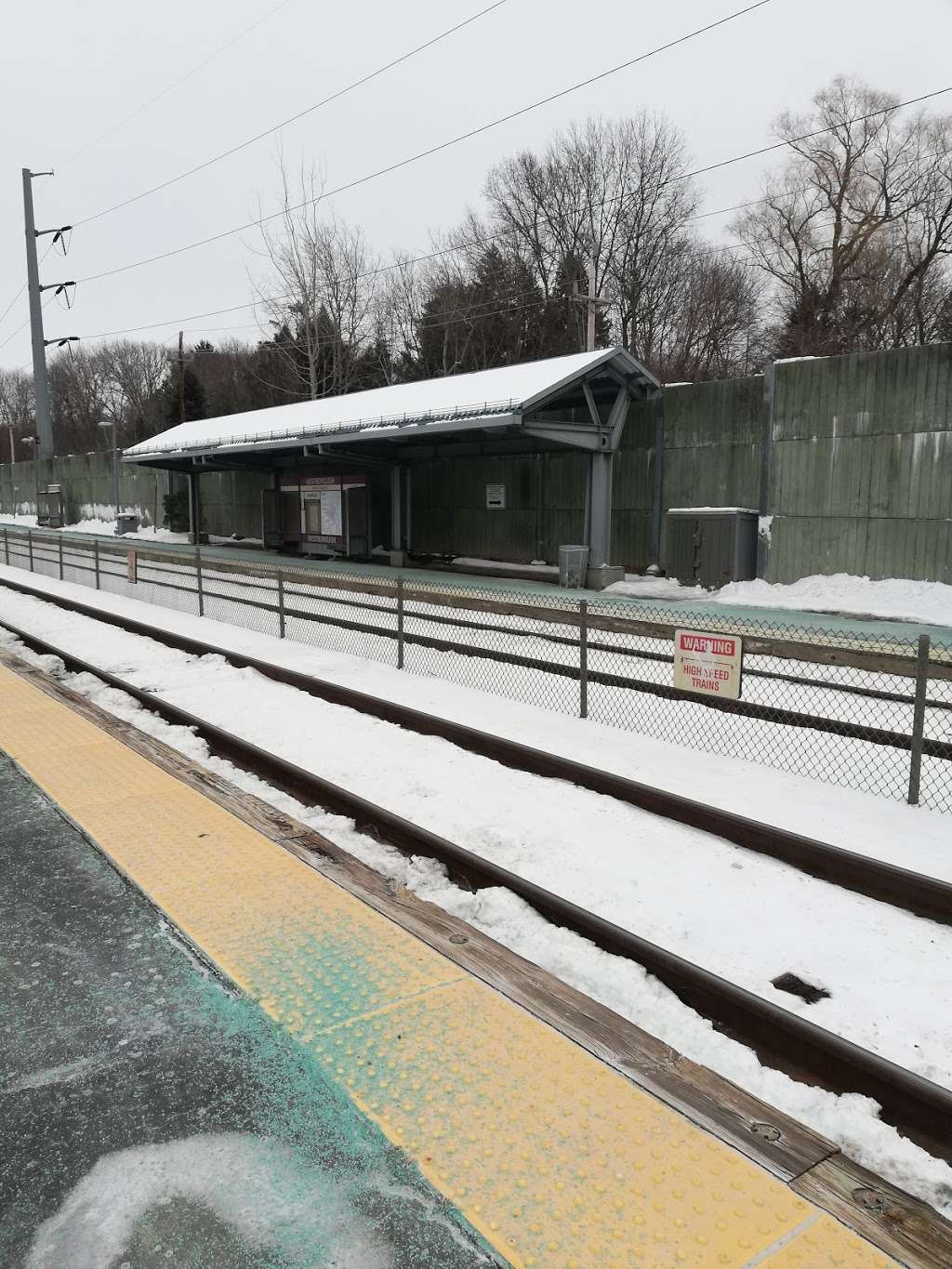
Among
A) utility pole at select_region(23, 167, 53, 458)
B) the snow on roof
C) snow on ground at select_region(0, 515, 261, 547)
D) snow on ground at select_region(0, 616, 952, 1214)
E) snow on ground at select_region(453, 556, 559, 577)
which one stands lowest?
snow on ground at select_region(0, 616, 952, 1214)

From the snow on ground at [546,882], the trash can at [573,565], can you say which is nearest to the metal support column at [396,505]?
the trash can at [573,565]

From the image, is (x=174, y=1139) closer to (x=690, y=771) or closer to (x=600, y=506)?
(x=690, y=771)

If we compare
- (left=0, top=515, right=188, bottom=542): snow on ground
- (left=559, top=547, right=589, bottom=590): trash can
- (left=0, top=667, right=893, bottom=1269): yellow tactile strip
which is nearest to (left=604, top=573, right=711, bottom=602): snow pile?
(left=559, top=547, right=589, bottom=590): trash can

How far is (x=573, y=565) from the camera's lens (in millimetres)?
18781

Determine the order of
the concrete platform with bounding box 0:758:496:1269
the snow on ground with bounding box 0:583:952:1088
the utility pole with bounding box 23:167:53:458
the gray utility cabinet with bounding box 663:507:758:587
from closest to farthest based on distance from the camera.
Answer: the concrete platform with bounding box 0:758:496:1269
the snow on ground with bounding box 0:583:952:1088
the gray utility cabinet with bounding box 663:507:758:587
the utility pole with bounding box 23:167:53:458

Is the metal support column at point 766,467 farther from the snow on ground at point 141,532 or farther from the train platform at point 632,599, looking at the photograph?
the snow on ground at point 141,532

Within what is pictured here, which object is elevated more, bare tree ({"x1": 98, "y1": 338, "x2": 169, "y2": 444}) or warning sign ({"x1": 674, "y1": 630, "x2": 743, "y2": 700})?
bare tree ({"x1": 98, "y1": 338, "x2": 169, "y2": 444})

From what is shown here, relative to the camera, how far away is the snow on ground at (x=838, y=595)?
14703mm

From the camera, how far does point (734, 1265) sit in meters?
2.22

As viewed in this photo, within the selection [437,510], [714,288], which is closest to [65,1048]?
[437,510]

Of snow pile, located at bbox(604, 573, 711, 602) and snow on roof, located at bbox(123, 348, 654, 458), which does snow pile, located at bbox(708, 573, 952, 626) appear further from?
snow on roof, located at bbox(123, 348, 654, 458)

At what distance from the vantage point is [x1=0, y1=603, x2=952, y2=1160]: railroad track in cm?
302

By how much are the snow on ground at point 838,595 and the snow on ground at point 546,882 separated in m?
9.68

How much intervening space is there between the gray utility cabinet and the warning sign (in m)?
10.9
